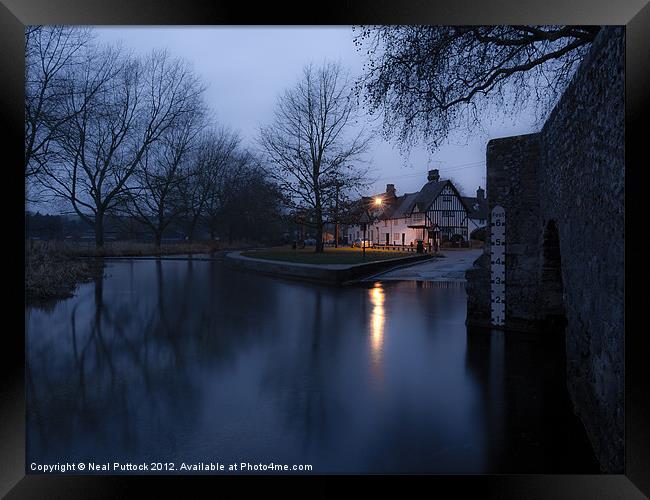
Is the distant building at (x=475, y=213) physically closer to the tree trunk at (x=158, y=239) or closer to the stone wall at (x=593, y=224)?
the tree trunk at (x=158, y=239)

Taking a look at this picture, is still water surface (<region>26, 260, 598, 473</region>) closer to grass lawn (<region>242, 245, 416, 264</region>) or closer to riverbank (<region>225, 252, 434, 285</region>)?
riverbank (<region>225, 252, 434, 285</region>)

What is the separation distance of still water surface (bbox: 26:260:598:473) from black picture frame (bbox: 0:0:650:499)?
0.28 metres

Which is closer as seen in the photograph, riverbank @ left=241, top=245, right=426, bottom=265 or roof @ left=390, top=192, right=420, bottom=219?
riverbank @ left=241, top=245, right=426, bottom=265

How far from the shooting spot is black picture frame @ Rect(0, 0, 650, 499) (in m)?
3.26

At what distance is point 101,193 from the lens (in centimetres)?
2642

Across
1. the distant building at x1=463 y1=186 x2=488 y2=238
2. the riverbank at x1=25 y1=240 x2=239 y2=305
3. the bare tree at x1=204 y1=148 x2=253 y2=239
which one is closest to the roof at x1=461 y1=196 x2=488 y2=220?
the distant building at x1=463 y1=186 x2=488 y2=238

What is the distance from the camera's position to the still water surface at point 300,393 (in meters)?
3.86

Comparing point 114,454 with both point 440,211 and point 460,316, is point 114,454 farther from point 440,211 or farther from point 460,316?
point 440,211

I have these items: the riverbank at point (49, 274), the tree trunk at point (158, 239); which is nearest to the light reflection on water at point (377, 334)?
the riverbank at point (49, 274)

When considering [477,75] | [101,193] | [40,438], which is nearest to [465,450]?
[40,438]
